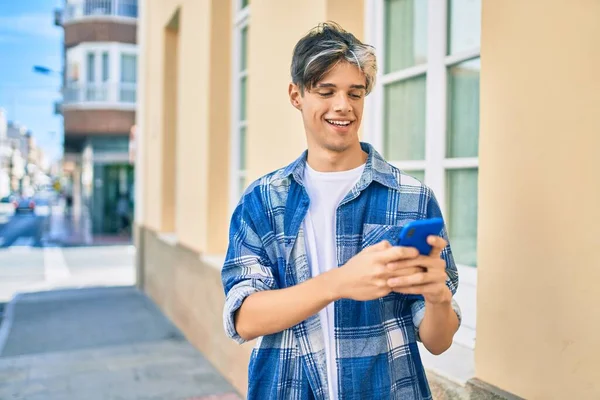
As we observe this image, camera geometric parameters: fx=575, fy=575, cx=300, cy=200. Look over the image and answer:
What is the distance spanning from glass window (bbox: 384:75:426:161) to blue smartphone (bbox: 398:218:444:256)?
1.89m

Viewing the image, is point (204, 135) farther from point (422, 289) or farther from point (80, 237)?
point (80, 237)

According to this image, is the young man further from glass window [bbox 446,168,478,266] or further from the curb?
the curb

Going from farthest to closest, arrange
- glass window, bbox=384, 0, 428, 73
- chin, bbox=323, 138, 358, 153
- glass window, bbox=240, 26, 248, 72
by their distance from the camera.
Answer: glass window, bbox=240, 26, 248, 72 → glass window, bbox=384, 0, 428, 73 → chin, bbox=323, 138, 358, 153

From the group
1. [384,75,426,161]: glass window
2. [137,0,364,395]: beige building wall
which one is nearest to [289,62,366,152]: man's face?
[384,75,426,161]: glass window

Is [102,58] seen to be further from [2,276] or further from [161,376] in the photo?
[161,376]

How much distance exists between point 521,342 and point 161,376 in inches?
162

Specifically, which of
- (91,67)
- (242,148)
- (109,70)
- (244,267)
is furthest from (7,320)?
(91,67)

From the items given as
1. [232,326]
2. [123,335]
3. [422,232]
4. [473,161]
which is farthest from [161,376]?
[422,232]

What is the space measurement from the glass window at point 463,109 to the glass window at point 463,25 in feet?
0.30

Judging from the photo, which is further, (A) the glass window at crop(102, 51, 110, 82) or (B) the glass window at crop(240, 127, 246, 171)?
(A) the glass window at crop(102, 51, 110, 82)

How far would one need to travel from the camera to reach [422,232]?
1.20 meters

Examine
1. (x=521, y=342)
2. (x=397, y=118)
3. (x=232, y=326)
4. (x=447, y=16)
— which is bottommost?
(x=521, y=342)

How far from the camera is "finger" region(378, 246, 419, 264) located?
3.93 ft

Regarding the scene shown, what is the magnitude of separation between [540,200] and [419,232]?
92cm
